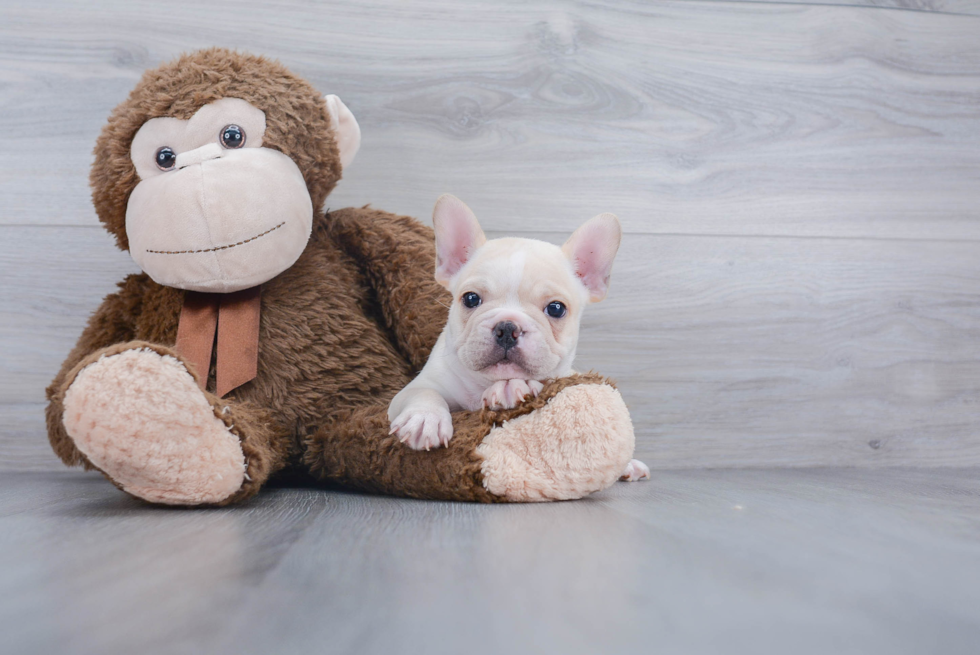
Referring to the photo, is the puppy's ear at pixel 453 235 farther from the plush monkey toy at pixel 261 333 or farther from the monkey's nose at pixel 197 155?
the monkey's nose at pixel 197 155

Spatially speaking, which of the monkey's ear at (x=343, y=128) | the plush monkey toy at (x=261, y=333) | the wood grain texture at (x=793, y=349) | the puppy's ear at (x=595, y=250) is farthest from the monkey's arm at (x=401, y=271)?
the wood grain texture at (x=793, y=349)

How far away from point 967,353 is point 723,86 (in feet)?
2.49

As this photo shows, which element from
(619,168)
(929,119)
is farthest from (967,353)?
(619,168)

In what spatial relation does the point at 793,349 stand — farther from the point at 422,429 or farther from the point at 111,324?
the point at 111,324

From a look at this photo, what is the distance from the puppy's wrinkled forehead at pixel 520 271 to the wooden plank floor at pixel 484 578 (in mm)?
282

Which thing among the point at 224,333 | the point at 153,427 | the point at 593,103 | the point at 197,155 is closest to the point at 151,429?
the point at 153,427

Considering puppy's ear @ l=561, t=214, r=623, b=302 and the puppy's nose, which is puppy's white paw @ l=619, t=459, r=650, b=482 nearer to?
puppy's ear @ l=561, t=214, r=623, b=302

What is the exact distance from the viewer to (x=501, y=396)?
2.76 feet

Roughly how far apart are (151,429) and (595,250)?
2.03 feet

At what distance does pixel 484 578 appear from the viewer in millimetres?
527

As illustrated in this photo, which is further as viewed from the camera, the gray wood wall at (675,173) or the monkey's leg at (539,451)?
the gray wood wall at (675,173)

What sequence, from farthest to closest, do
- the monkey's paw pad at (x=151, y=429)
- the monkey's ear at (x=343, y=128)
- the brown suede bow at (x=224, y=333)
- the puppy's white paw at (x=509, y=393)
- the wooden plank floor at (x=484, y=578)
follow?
the monkey's ear at (x=343, y=128), the brown suede bow at (x=224, y=333), the puppy's white paw at (x=509, y=393), the monkey's paw pad at (x=151, y=429), the wooden plank floor at (x=484, y=578)

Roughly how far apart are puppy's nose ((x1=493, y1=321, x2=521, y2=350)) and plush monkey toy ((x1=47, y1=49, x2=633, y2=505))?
80mm

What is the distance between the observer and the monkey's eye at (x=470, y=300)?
92 centimetres
